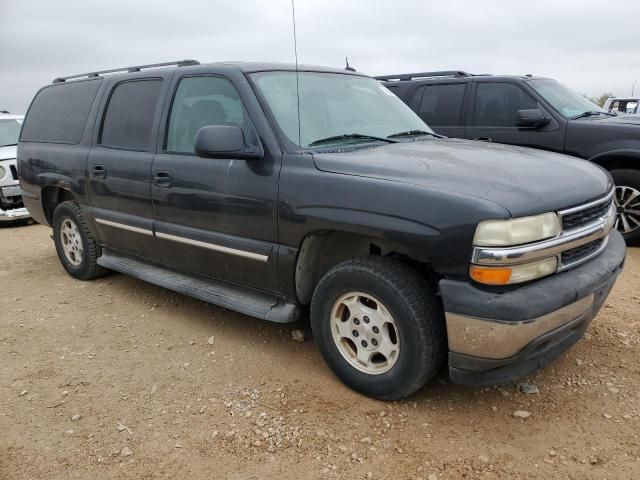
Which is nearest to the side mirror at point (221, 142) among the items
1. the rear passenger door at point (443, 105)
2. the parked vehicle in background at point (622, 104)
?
the rear passenger door at point (443, 105)

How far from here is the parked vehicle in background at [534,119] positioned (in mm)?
5738

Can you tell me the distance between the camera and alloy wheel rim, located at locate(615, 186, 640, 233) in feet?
18.7

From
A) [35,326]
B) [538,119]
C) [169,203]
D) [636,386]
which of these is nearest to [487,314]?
[636,386]

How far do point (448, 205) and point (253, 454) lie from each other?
148 centimetres

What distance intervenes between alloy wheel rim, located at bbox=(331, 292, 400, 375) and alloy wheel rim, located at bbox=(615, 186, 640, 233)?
13.4ft

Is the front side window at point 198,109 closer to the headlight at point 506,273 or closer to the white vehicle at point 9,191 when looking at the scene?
the headlight at point 506,273

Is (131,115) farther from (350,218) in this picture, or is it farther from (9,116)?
(9,116)

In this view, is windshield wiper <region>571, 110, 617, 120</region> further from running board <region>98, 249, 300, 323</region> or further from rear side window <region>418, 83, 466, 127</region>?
running board <region>98, 249, 300, 323</region>

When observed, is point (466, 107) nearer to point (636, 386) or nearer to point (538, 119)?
point (538, 119)

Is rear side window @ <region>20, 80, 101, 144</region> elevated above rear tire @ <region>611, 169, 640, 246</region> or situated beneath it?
elevated above

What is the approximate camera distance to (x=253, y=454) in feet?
8.33

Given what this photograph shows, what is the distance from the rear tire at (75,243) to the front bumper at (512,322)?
3.54 meters

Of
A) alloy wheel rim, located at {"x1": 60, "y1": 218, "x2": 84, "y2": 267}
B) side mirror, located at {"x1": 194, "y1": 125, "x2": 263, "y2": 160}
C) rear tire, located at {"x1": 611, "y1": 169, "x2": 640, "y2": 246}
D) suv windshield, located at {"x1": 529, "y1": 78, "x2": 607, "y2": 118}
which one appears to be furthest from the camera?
suv windshield, located at {"x1": 529, "y1": 78, "x2": 607, "y2": 118}

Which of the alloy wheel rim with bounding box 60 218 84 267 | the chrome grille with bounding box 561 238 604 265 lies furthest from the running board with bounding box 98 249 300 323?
the chrome grille with bounding box 561 238 604 265
